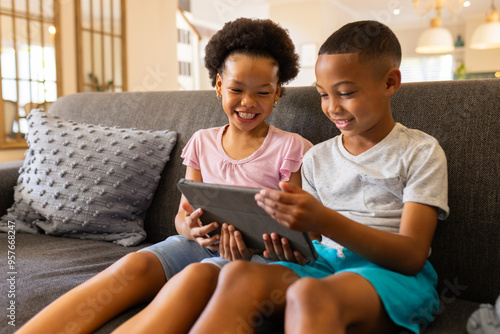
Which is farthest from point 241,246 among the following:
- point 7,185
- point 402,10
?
point 402,10

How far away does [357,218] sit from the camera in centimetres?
99

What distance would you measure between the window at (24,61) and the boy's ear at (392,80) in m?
3.24

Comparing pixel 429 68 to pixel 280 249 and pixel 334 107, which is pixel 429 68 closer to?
pixel 334 107

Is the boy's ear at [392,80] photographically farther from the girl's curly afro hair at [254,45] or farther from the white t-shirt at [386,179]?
the girl's curly afro hair at [254,45]

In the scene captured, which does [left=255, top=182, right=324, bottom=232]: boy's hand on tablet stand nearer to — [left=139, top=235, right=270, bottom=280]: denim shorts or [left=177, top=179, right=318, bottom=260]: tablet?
[left=177, top=179, right=318, bottom=260]: tablet

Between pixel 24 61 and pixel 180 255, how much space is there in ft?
10.2

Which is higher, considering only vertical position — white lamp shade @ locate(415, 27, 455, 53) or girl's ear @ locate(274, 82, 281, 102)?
white lamp shade @ locate(415, 27, 455, 53)

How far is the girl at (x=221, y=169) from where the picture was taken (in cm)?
89

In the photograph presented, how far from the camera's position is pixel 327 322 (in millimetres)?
698

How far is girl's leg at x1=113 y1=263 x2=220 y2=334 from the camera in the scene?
817 millimetres

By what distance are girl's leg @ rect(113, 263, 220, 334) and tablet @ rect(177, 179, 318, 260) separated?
0.11 m

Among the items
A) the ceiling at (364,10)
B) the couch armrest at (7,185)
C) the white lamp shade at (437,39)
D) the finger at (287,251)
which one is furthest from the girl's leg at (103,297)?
the ceiling at (364,10)

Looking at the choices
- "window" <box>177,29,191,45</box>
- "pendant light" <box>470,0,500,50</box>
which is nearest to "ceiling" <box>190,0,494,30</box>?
"window" <box>177,29,191,45</box>

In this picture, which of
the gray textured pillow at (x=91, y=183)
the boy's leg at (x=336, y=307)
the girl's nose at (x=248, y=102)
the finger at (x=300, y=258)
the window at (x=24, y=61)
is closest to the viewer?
the boy's leg at (x=336, y=307)
